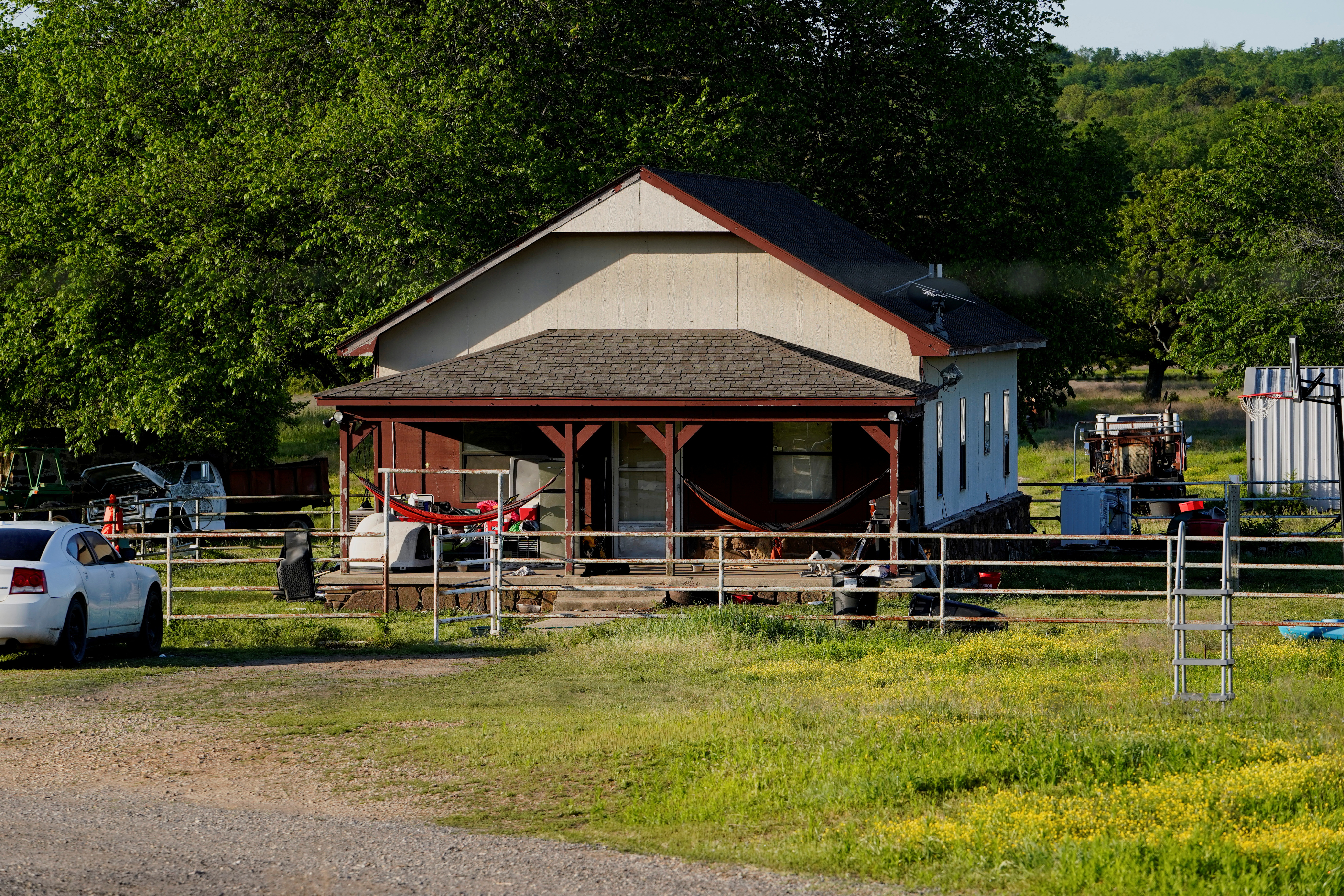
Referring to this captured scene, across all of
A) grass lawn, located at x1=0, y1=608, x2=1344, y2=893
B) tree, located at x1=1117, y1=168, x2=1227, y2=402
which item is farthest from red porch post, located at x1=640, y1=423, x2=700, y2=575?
tree, located at x1=1117, y1=168, x2=1227, y2=402

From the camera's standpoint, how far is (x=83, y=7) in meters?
37.4

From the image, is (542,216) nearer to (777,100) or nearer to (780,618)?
(777,100)

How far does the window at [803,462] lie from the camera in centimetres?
2453

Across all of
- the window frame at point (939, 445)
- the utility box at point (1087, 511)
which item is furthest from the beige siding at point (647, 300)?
the utility box at point (1087, 511)

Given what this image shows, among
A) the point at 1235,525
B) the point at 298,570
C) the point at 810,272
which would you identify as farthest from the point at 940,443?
the point at 298,570

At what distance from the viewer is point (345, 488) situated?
23234 millimetres

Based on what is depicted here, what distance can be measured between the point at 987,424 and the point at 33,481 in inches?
864

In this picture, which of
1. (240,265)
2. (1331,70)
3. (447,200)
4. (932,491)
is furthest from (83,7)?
(1331,70)

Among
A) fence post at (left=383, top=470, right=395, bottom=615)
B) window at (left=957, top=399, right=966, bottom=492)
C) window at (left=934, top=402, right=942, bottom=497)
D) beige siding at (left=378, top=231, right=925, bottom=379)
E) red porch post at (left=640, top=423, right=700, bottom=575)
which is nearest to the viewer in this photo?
fence post at (left=383, top=470, right=395, bottom=615)

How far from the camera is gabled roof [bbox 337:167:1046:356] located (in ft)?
79.0

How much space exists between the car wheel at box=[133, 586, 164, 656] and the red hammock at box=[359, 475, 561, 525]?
4024mm

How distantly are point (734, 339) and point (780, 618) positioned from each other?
731cm

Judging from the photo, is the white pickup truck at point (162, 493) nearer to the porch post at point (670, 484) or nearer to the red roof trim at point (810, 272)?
the porch post at point (670, 484)

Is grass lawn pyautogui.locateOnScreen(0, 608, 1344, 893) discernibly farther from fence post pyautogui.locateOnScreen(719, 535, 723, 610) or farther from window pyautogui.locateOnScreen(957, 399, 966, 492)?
window pyautogui.locateOnScreen(957, 399, 966, 492)
